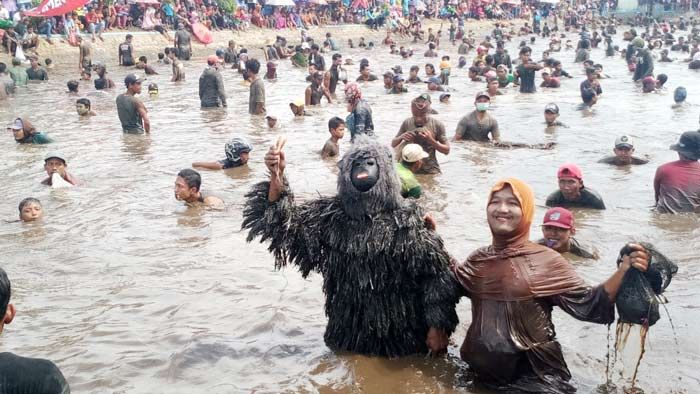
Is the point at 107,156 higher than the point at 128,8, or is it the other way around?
the point at 128,8

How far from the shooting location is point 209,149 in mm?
12836

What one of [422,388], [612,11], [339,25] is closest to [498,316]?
[422,388]

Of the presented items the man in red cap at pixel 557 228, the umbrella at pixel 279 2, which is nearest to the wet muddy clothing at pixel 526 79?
the man in red cap at pixel 557 228

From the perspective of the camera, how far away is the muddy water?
15.6 feet

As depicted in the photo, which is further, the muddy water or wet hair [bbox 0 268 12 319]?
the muddy water

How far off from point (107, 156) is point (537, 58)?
1020 inches

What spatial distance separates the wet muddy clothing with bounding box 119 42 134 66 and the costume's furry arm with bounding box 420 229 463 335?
24.4 meters

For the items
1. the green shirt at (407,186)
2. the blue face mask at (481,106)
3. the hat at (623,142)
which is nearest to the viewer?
the green shirt at (407,186)

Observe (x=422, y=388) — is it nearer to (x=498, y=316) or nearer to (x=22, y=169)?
(x=498, y=316)

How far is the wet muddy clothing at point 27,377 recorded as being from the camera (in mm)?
2598

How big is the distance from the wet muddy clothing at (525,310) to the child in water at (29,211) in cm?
629

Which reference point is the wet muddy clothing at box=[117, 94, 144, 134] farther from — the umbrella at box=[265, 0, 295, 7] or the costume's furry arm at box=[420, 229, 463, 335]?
the umbrella at box=[265, 0, 295, 7]

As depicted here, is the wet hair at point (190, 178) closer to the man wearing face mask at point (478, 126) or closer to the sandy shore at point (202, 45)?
the man wearing face mask at point (478, 126)

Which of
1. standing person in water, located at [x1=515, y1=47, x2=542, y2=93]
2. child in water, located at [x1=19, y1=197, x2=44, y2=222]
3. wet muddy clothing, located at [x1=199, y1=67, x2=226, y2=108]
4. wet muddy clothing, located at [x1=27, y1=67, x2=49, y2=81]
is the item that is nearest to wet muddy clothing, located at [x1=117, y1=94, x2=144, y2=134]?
wet muddy clothing, located at [x1=199, y1=67, x2=226, y2=108]
